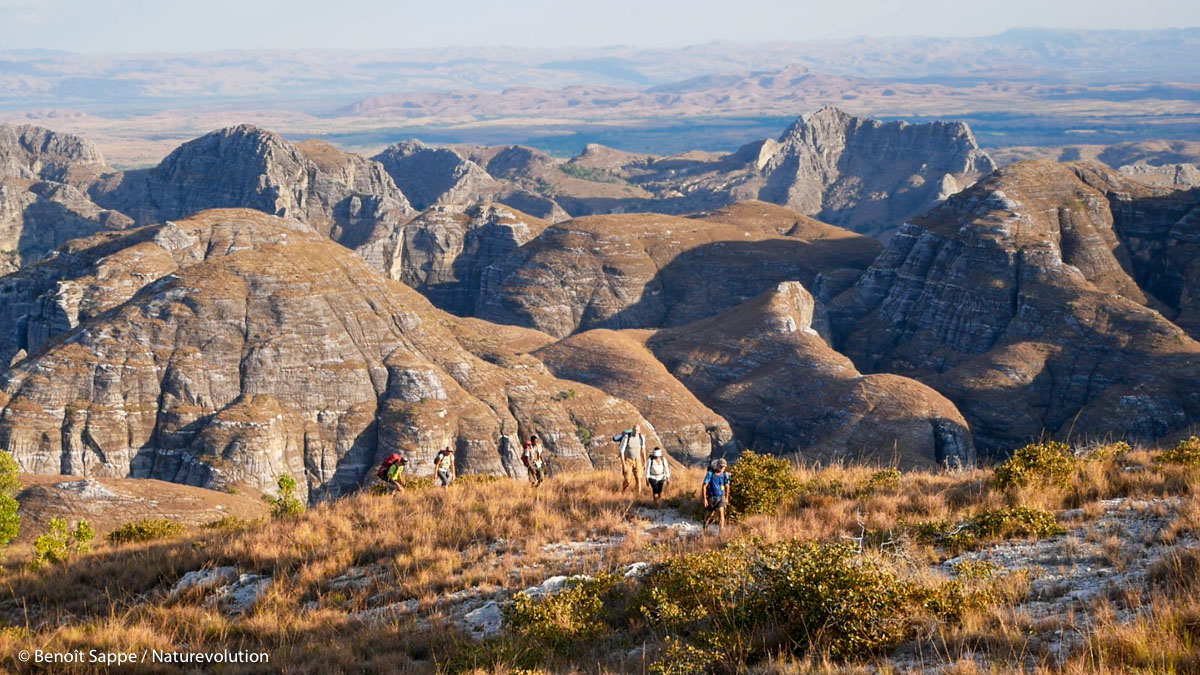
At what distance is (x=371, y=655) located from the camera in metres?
17.0

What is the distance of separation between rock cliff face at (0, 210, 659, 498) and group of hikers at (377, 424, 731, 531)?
54080mm

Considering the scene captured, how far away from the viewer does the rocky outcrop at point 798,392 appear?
94.9 metres

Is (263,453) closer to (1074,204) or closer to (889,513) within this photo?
(889,513)

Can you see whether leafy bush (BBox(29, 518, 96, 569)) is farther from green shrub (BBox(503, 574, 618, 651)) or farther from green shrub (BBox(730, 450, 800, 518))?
green shrub (BBox(730, 450, 800, 518))

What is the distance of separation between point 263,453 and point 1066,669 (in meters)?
80.5

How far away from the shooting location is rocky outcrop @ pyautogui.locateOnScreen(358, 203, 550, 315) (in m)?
185

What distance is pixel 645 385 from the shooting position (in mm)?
110750

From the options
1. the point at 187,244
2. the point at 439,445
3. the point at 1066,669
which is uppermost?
the point at 1066,669

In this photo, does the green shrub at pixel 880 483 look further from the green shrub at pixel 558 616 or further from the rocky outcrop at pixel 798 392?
the rocky outcrop at pixel 798 392

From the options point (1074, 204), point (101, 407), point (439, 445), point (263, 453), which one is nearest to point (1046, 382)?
point (1074, 204)

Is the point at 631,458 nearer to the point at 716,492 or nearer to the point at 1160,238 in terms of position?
the point at 716,492

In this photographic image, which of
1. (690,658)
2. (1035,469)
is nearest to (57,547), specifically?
(690,658)

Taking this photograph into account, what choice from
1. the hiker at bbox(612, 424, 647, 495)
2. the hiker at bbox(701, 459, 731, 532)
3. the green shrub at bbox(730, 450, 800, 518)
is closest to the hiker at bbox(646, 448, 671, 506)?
the hiker at bbox(612, 424, 647, 495)

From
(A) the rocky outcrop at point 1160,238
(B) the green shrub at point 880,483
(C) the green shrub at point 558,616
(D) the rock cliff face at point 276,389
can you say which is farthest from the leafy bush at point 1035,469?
(A) the rocky outcrop at point 1160,238
